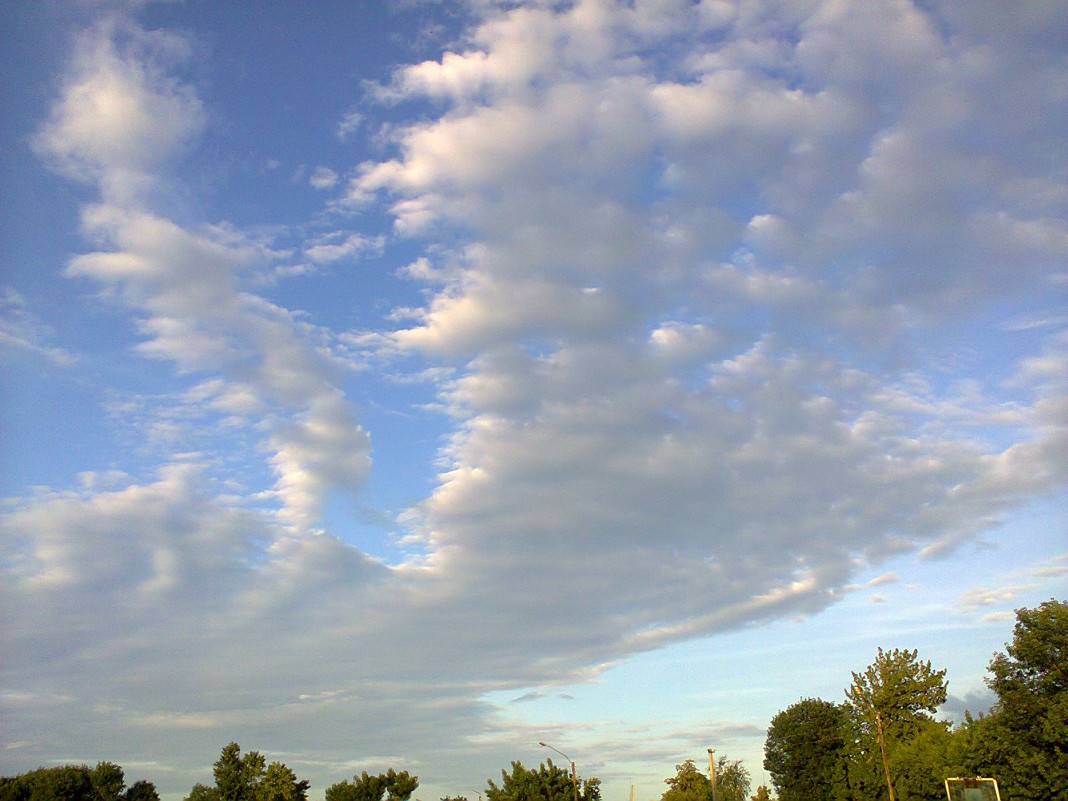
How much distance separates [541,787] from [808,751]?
43.9m

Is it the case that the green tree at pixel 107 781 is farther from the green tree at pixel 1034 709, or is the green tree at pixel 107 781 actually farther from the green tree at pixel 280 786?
the green tree at pixel 1034 709

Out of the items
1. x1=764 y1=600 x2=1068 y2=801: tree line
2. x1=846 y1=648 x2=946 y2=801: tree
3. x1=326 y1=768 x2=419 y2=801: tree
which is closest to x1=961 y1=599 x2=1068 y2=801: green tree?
x1=764 y1=600 x2=1068 y2=801: tree line

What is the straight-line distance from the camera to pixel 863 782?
313 feet

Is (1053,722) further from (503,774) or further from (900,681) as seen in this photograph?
(503,774)

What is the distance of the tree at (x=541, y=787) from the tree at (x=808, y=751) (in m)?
36.0

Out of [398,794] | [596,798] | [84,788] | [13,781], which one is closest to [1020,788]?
[596,798]

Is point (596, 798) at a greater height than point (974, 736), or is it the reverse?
point (974, 736)

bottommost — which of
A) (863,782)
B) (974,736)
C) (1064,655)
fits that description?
(863,782)

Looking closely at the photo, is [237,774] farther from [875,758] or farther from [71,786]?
[875,758]

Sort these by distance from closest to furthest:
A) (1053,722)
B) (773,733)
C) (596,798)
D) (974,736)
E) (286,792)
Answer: (1053,722) → (974,736) → (596,798) → (286,792) → (773,733)

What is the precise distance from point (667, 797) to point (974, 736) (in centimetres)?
3511

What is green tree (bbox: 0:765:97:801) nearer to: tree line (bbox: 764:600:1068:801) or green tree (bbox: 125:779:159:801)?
green tree (bbox: 125:779:159:801)

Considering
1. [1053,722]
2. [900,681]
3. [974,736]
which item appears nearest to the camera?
[1053,722]

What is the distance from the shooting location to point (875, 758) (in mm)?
94938
